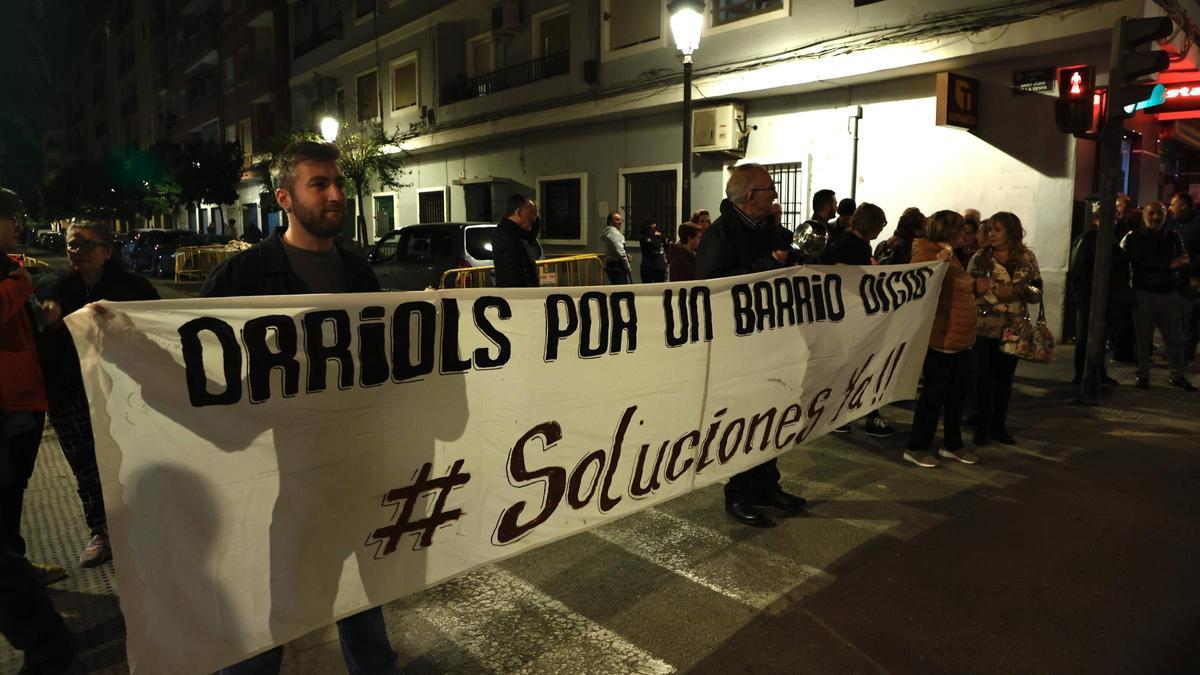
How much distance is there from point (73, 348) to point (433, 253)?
8.35 meters

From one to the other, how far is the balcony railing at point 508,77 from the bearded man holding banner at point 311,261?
52.4 feet

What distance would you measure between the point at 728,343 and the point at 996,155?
9.30 meters

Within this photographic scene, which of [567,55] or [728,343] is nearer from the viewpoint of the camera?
[728,343]

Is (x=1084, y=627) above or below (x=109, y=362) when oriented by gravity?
below

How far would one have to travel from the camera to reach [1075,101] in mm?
7633

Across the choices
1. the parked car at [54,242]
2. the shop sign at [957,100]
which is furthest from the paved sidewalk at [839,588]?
the parked car at [54,242]

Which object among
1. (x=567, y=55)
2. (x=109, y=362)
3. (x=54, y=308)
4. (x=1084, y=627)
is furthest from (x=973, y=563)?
(x=567, y=55)

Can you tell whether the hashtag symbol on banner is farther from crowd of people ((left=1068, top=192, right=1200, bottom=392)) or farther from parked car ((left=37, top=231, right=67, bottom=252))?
parked car ((left=37, top=231, right=67, bottom=252))

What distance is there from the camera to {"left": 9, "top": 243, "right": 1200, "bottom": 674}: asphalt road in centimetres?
315

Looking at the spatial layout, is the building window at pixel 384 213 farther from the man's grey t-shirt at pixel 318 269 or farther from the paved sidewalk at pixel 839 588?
the man's grey t-shirt at pixel 318 269

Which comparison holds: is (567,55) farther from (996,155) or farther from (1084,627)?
(1084,627)

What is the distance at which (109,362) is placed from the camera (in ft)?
6.85

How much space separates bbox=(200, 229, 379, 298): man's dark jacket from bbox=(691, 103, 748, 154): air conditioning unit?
12.3 m

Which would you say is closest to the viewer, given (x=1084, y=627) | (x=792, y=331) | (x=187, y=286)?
(x=1084, y=627)
